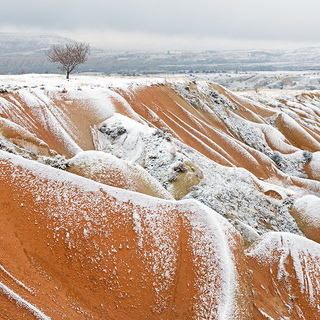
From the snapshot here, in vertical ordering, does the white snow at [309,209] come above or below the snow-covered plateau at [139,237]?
below

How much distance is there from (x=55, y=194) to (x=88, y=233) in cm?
308

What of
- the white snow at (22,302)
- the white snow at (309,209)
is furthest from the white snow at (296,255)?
the white snow at (22,302)

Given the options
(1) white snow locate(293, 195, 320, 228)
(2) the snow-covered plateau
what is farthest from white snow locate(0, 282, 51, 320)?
(1) white snow locate(293, 195, 320, 228)

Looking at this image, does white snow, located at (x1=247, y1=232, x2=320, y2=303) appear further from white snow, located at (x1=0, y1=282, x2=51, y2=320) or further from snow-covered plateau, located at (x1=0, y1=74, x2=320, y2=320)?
white snow, located at (x1=0, y1=282, x2=51, y2=320)

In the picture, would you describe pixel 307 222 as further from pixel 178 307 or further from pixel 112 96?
pixel 112 96

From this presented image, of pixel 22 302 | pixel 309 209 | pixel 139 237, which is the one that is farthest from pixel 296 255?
pixel 22 302

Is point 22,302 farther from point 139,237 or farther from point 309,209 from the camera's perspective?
point 309,209

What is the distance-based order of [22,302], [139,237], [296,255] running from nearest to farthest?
[22,302]
[139,237]
[296,255]

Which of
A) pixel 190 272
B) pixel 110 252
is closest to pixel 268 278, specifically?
pixel 190 272

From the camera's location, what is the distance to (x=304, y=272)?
48.6ft

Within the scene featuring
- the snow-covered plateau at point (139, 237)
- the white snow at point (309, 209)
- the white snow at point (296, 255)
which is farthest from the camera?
the white snow at point (309, 209)

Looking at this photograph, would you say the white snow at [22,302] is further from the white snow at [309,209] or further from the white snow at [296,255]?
the white snow at [309,209]

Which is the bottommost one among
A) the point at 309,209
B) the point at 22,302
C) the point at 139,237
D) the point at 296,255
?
the point at 309,209

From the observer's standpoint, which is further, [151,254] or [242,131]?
[242,131]
